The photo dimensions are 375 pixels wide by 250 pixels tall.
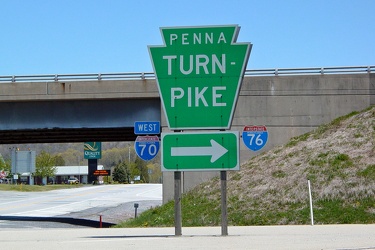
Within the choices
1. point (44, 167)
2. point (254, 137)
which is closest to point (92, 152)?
point (44, 167)

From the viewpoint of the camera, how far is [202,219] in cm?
2559

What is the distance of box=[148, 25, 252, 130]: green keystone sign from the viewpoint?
44.6 feet

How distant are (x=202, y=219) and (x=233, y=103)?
1241 centimetres

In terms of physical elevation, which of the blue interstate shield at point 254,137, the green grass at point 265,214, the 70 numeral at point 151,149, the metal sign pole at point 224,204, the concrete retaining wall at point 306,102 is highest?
the concrete retaining wall at point 306,102

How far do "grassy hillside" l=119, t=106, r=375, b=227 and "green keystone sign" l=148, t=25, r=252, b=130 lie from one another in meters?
10.3

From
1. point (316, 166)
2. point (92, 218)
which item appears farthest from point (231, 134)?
point (92, 218)

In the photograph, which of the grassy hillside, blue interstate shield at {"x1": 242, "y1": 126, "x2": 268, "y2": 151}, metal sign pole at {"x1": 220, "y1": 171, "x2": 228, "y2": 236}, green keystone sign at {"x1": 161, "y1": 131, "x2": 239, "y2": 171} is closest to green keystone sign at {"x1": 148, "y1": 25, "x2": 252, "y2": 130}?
green keystone sign at {"x1": 161, "y1": 131, "x2": 239, "y2": 171}

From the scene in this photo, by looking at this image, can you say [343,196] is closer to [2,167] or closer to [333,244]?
[333,244]

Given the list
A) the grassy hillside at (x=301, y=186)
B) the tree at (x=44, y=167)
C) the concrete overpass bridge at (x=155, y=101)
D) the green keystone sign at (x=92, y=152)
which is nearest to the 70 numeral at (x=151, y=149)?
the grassy hillside at (x=301, y=186)

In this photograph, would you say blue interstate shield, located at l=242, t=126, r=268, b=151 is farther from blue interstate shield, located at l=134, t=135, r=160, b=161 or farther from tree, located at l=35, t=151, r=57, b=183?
tree, located at l=35, t=151, r=57, b=183

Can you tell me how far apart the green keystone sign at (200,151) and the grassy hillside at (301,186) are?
991cm

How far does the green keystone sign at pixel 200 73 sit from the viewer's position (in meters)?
13.6

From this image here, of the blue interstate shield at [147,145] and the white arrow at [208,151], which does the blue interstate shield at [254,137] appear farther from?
the white arrow at [208,151]

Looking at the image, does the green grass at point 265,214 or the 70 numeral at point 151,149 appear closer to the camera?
the green grass at point 265,214
